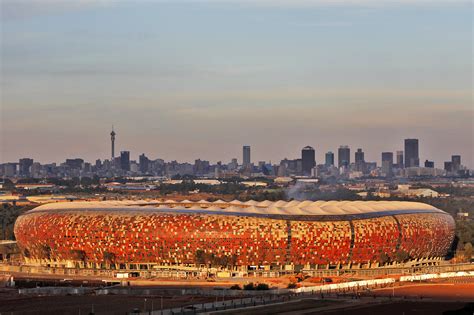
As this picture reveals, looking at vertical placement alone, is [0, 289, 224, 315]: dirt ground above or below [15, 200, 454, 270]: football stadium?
below

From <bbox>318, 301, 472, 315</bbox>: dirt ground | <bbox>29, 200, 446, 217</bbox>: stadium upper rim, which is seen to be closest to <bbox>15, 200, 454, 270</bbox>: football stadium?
<bbox>29, 200, 446, 217</bbox>: stadium upper rim

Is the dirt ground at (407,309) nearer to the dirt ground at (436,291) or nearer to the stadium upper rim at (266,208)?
the dirt ground at (436,291)

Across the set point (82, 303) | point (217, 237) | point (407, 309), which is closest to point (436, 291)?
point (407, 309)

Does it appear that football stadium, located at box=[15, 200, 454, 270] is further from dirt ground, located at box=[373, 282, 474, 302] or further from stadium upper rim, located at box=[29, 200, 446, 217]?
dirt ground, located at box=[373, 282, 474, 302]

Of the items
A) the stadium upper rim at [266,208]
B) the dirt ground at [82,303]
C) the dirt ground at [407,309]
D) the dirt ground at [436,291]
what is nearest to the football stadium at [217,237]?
the stadium upper rim at [266,208]

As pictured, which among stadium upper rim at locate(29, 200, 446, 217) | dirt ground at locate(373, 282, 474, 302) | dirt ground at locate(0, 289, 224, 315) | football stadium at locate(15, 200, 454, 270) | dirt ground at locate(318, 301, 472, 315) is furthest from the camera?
stadium upper rim at locate(29, 200, 446, 217)

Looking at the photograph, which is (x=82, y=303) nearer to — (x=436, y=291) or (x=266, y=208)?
(x=436, y=291)
